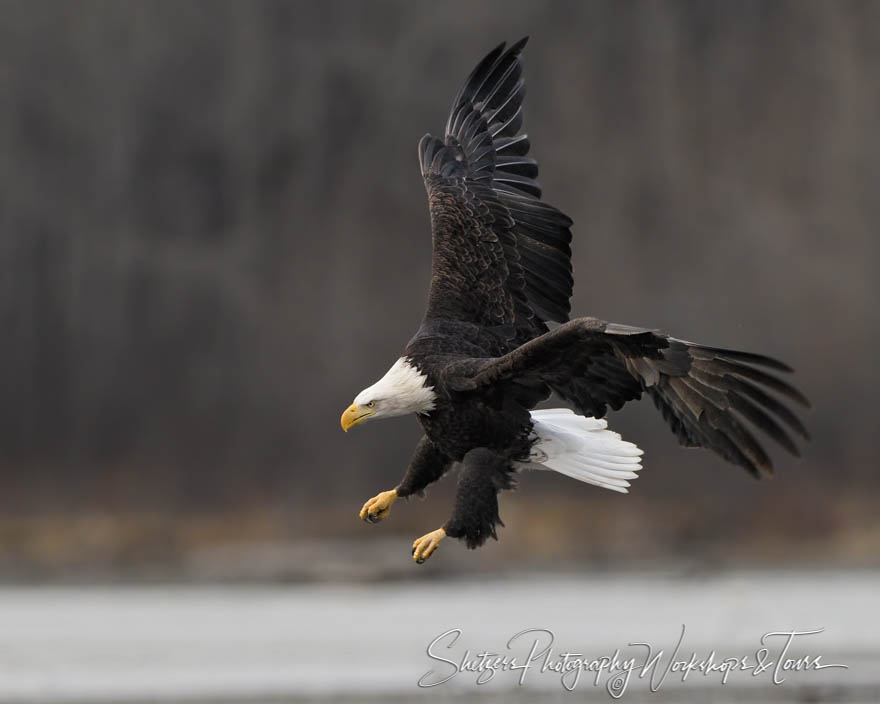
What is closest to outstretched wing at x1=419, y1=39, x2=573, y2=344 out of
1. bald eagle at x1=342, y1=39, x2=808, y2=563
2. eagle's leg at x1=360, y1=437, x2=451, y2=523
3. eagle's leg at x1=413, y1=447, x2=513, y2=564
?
bald eagle at x1=342, y1=39, x2=808, y2=563

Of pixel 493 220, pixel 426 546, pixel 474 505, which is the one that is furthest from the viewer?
pixel 493 220

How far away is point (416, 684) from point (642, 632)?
285cm

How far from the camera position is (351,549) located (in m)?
20.5

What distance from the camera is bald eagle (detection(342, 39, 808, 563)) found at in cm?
594

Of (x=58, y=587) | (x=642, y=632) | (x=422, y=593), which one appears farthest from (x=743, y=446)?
(x=58, y=587)

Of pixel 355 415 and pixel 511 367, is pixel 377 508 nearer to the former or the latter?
pixel 355 415

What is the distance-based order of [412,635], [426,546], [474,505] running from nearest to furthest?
1. [426,546]
2. [474,505]
3. [412,635]

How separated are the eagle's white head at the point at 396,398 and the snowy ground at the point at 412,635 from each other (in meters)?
4.32

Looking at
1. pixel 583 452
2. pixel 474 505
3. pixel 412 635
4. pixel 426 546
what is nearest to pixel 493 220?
pixel 583 452

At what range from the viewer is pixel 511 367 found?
240 inches

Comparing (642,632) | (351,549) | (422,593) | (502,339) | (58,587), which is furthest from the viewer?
(351,549)

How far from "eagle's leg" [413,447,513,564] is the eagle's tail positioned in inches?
10.7

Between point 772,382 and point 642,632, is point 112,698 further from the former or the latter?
point 772,382

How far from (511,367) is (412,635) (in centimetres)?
820
